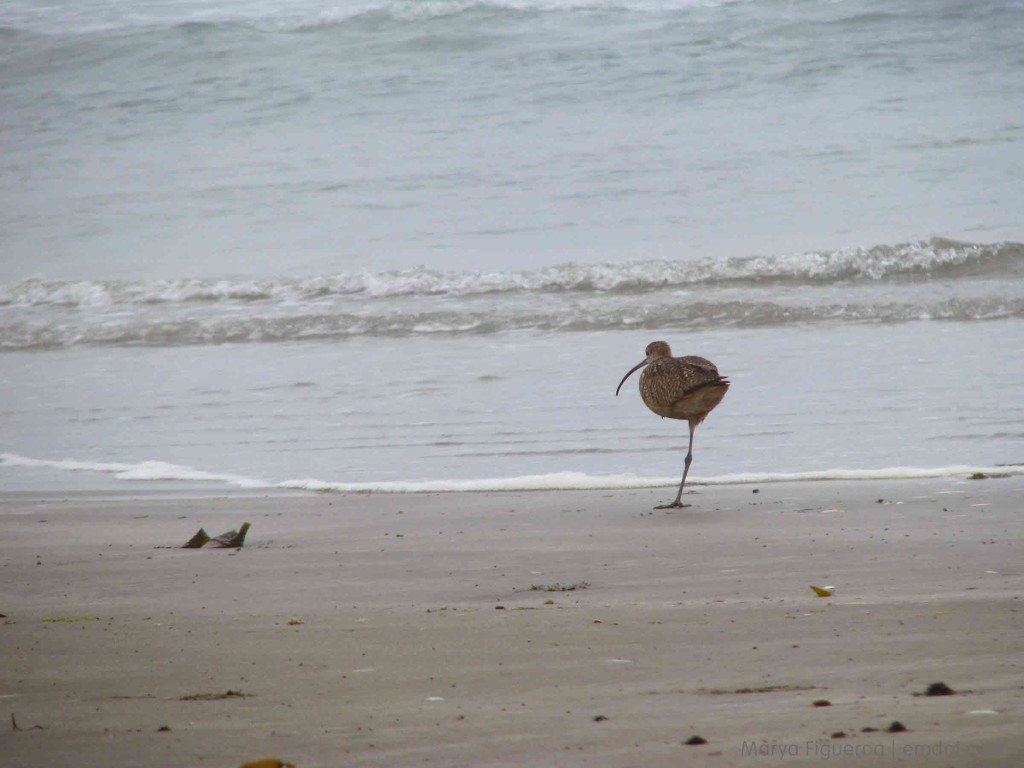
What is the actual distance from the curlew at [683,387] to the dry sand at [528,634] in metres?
0.53

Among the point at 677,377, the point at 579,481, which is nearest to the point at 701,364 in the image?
the point at 677,377

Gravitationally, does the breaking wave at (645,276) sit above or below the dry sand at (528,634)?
below

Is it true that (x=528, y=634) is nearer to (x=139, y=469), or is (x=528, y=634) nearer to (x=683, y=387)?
(x=683, y=387)

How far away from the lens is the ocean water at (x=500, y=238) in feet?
20.8

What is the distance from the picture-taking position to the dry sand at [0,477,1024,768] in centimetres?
208

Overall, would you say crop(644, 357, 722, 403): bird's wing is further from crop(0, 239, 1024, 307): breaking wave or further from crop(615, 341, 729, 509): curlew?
crop(0, 239, 1024, 307): breaking wave

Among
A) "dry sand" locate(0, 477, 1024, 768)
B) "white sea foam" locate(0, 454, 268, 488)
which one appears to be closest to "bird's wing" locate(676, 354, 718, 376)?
"dry sand" locate(0, 477, 1024, 768)

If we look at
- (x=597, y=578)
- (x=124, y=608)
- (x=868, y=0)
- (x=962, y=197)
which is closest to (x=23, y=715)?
(x=124, y=608)

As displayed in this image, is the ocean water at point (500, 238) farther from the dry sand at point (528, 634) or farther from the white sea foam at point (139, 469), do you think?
the dry sand at point (528, 634)

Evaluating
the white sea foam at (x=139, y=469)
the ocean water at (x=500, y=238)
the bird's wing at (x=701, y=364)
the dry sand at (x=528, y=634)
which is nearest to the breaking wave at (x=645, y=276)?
the ocean water at (x=500, y=238)

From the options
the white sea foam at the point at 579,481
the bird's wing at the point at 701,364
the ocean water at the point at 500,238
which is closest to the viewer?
the white sea foam at the point at 579,481

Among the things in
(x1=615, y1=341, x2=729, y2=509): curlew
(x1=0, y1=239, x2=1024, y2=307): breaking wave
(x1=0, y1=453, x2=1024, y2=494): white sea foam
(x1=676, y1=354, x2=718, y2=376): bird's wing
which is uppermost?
(x1=676, y1=354, x2=718, y2=376): bird's wing

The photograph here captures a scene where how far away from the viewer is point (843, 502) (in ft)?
15.1

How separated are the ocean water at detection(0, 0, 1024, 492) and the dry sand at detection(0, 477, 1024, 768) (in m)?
1.01
